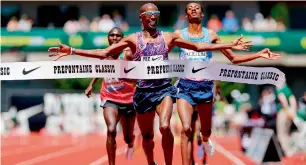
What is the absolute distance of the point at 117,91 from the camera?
37.9 ft

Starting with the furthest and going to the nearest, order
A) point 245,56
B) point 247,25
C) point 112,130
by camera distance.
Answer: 1. point 247,25
2. point 112,130
3. point 245,56

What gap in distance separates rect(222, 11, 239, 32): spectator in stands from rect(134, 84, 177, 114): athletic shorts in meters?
22.2

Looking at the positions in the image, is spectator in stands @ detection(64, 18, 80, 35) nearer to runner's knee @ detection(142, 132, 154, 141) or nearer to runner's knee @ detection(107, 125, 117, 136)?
runner's knee @ detection(107, 125, 117, 136)

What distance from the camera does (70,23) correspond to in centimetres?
3312

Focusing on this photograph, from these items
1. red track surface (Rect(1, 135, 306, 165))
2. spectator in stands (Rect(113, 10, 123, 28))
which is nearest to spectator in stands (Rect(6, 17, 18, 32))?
spectator in stands (Rect(113, 10, 123, 28))

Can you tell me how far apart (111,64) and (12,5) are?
26524 mm

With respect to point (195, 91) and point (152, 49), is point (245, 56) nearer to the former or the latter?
point (195, 91)

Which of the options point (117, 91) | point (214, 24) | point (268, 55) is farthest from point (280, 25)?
point (268, 55)

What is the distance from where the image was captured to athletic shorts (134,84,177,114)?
10.2 meters

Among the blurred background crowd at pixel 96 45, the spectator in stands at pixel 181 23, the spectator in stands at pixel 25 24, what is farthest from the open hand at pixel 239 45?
the spectator in stands at pixel 25 24

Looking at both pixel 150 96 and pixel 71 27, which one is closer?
pixel 150 96

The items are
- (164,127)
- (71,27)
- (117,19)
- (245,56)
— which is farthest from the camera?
(117,19)

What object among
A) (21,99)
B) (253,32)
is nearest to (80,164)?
(21,99)

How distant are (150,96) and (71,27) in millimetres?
22888
